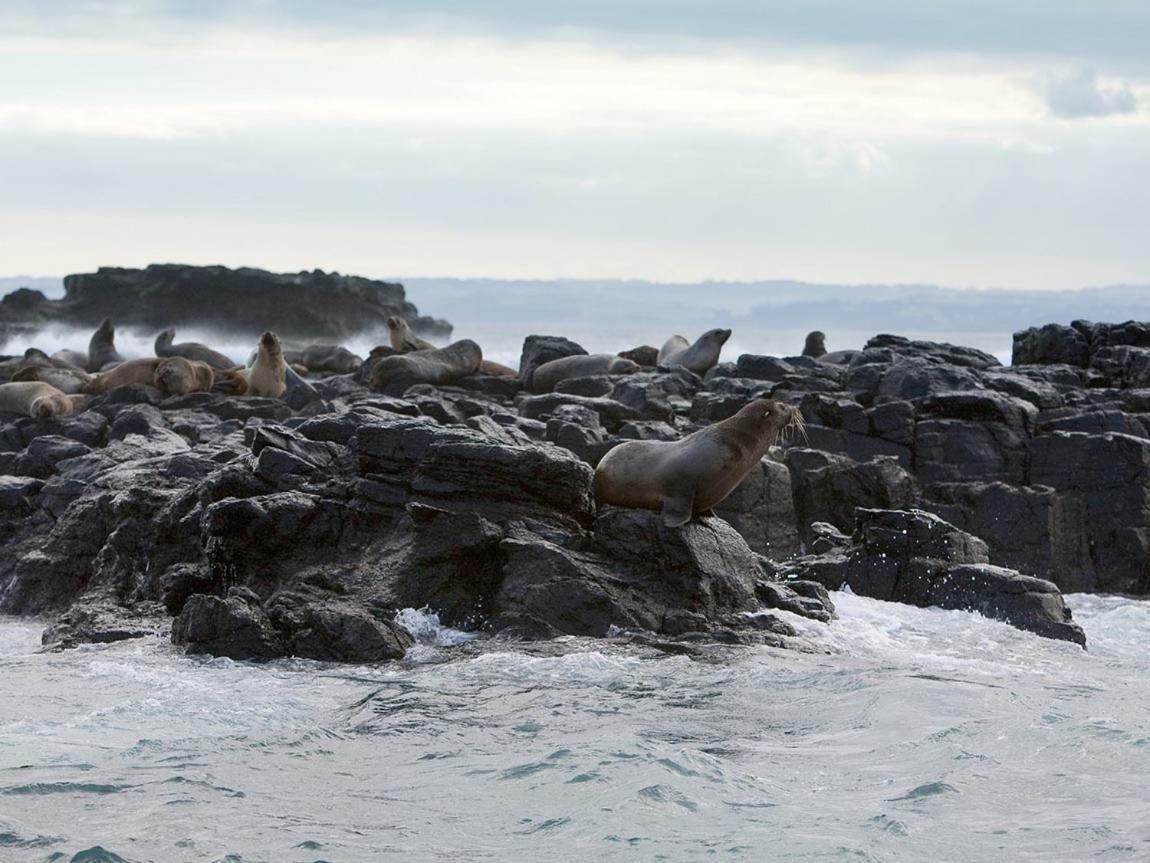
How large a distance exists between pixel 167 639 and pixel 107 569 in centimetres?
213

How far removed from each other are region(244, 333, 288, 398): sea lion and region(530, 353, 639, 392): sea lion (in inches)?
151

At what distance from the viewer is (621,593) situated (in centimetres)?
1122

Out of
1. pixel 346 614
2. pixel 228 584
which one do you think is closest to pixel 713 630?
pixel 346 614

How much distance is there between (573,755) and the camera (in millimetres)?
8375

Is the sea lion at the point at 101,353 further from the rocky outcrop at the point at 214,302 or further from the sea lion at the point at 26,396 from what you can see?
the rocky outcrop at the point at 214,302

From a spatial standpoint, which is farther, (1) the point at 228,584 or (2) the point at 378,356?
(2) the point at 378,356

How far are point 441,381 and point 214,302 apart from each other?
43.0 m

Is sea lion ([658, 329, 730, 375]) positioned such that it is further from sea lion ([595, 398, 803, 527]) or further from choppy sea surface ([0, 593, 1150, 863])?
choppy sea surface ([0, 593, 1150, 863])

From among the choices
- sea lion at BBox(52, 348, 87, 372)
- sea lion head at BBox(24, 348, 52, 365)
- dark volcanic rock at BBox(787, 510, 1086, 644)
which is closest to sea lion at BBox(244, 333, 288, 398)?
sea lion head at BBox(24, 348, 52, 365)

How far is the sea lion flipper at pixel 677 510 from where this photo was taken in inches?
456

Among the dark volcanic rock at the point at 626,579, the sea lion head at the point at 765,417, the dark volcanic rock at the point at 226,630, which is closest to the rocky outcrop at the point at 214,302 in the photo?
the sea lion head at the point at 765,417

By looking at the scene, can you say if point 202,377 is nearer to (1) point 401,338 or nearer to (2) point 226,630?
(1) point 401,338

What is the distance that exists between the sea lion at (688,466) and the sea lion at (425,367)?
422 inches

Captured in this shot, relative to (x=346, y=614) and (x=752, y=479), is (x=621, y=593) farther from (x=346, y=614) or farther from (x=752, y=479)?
(x=752, y=479)
